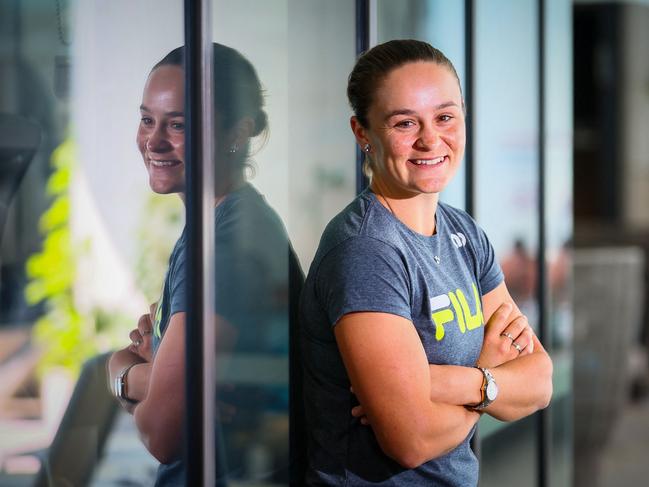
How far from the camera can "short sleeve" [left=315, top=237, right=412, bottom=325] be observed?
4.21 feet

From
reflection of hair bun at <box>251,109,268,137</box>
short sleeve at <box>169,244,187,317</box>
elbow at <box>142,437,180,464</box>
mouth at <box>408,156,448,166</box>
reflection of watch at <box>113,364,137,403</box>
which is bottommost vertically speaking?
elbow at <box>142,437,180,464</box>

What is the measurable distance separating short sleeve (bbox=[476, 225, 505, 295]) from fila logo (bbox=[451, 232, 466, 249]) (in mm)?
44

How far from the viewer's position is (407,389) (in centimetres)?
130

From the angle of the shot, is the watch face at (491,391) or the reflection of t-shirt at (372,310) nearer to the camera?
the reflection of t-shirt at (372,310)

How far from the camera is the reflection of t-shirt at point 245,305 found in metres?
1.40

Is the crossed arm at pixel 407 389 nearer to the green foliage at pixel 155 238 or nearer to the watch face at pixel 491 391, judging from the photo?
the watch face at pixel 491 391

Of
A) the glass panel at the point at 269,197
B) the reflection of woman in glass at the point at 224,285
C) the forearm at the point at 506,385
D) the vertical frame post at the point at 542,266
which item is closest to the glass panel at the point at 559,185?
the vertical frame post at the point at 542,266

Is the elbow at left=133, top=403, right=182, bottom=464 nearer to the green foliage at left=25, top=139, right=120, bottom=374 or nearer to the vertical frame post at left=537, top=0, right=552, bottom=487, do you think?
the green foliage at left=25, top=139, right=120, bottom=374

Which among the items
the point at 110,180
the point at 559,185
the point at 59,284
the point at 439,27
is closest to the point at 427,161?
the point at 110,180

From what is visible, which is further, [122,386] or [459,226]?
[459,226]

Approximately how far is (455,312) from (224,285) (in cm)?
35

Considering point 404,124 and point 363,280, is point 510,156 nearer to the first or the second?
point 404,124

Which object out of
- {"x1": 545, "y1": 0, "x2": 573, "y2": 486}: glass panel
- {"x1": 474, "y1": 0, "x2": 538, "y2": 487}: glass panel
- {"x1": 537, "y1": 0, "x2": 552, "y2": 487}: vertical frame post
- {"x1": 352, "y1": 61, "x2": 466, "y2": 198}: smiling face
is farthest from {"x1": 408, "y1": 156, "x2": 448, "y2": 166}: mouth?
Result: {"x1": 545, "y1": 0, "x2": 573, "y2": 486}: glass panel

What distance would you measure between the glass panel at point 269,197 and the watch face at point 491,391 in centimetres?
36
